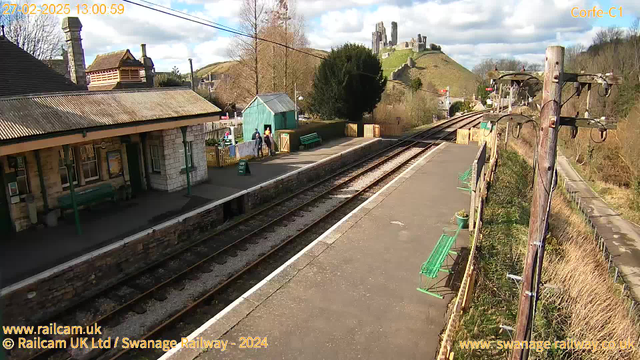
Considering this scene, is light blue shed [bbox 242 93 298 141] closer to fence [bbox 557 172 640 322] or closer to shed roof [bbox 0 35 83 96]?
shed roof [bbox 0 35 83 96]

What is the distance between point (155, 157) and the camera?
A: 14039mm

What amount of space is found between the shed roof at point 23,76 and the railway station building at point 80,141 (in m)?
0.03

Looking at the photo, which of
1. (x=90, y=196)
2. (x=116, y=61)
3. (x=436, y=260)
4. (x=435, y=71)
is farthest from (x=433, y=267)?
(x=435, y=71)

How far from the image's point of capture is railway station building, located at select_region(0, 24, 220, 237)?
978cm

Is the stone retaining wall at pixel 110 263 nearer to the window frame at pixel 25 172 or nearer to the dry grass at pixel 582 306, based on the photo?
the window frame at pixel 25 172

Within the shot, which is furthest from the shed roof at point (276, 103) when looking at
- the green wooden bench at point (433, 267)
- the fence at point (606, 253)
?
the green wooden bench at point (433, 267)

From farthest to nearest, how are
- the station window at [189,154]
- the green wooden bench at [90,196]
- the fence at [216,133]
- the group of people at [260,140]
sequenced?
the fence at [216,133] → the group of people at [260,140] → the station window at [189,154] → the green wooden bench at [90,196]

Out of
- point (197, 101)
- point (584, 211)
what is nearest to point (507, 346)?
point (197, 101)

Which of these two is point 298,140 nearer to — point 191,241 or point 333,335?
point 191,241

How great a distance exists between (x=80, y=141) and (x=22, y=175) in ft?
5.55

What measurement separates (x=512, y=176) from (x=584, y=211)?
5.81 metres

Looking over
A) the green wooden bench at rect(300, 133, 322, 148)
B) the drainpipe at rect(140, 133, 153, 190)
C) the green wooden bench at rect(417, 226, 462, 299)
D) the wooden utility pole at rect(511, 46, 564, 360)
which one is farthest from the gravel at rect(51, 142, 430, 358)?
the green wooden bench at rect(300, 133, 322, 148)

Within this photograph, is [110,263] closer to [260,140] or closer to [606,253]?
[260,140]

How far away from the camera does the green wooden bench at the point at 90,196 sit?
36.1ft
